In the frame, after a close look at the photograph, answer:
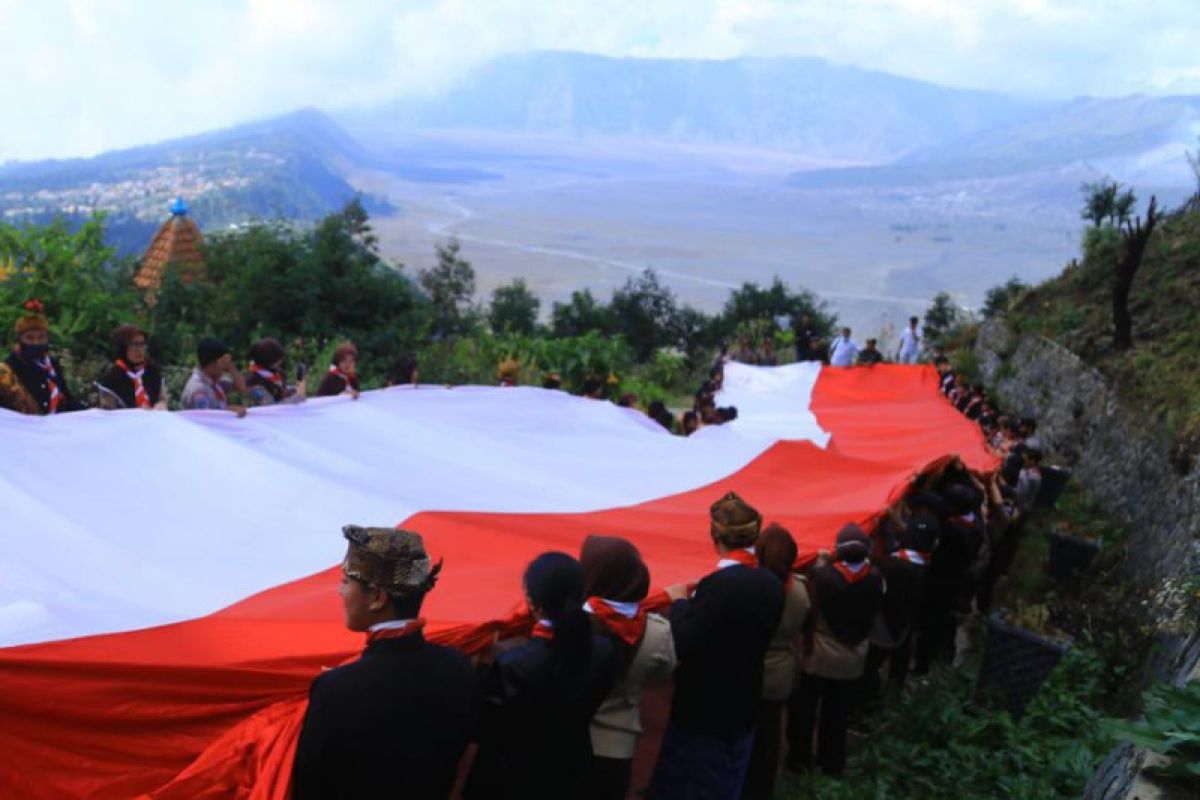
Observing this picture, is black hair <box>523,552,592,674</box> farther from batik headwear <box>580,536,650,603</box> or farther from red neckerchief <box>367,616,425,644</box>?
red neckerchief <box>367,616,425,644</box>

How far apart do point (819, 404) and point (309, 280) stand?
381 inches

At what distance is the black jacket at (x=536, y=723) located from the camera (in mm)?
2752

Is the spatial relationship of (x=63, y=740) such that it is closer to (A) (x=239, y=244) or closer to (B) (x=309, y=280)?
(B) (x=309, y=280)

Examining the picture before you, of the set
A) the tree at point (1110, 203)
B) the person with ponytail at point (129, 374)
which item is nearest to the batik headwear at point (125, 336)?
the person with ponytail at point (129, 374)

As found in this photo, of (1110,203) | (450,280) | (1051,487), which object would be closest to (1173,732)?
(1051,487)

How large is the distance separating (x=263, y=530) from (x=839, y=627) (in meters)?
2.48

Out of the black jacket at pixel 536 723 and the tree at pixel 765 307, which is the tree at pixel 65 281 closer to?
the black jacket at pixel 536 723

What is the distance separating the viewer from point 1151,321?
35.5ft

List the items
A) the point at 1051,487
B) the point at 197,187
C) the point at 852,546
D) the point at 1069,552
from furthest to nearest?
the point at 197,187 < the point at 1051,487 < the point at 1069,552 < the point at 852,546

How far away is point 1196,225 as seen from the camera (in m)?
13.0

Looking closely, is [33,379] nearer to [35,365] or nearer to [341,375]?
Answer: [35,365]

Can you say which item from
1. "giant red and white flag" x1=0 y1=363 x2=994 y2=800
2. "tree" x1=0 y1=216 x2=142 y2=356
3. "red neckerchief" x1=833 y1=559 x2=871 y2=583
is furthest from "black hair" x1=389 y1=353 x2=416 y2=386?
"tree" x1=0 y1=216 x2=142 y2=356

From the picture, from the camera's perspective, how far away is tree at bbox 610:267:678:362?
1211 inches

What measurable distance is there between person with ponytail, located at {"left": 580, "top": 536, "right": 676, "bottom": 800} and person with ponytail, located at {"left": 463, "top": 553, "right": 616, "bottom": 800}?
152 millimetres
